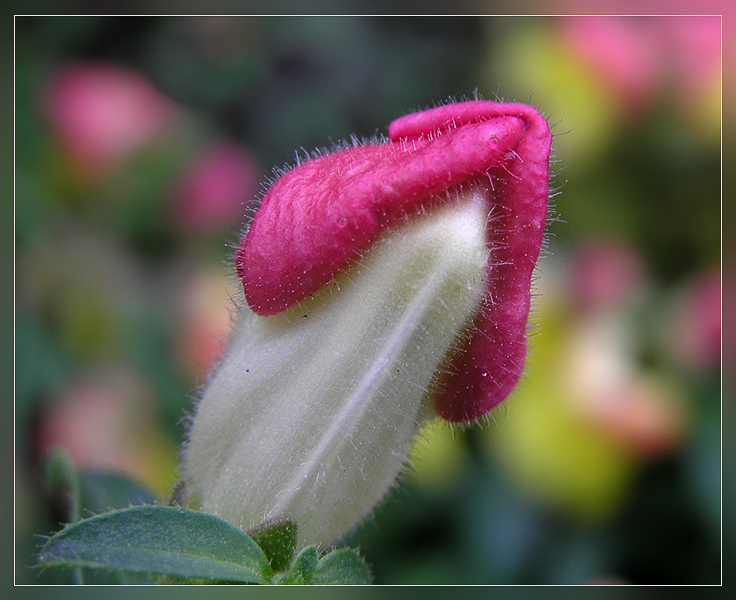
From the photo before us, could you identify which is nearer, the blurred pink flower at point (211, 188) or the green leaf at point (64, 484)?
the green leaf at point (64, 484)

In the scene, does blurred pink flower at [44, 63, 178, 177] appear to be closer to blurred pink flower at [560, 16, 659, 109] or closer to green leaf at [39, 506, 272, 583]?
blurred pink flower at [560, 16, 659, 109]

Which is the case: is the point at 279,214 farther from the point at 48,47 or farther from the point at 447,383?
the point at 48,47

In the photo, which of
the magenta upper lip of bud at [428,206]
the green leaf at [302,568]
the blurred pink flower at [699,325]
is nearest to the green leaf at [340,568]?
the green leaf at [302,568]

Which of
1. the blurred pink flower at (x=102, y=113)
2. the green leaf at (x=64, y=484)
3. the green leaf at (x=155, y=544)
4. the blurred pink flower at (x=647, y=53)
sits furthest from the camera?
the blurred pink flower at (x=102, y=113)

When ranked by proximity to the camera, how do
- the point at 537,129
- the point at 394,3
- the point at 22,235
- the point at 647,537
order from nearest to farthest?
1. the point at 537,129
2. the point at 394,3
3. the point at 22,235
4. the point at 647,537

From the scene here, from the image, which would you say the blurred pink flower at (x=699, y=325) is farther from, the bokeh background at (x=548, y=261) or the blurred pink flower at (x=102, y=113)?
the blurred pink flower at (x=102, y=113)

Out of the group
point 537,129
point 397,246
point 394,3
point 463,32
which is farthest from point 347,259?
point 463,32

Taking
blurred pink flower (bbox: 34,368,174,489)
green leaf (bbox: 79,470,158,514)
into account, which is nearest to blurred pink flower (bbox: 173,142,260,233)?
blurred pink flower (bbox: 34,368,174,489)
